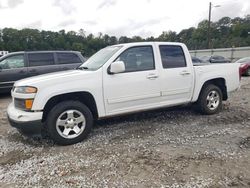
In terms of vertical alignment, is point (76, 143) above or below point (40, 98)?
below

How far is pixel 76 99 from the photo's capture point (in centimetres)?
437

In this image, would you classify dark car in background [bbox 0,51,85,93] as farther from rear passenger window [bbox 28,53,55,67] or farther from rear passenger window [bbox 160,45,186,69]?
rear passenger window [bbox 160,45,186,69]

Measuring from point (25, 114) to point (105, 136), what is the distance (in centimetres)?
149

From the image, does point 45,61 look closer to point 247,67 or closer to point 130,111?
point 130,111

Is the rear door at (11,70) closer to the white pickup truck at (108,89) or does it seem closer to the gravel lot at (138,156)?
the gravel lot at (138,156)

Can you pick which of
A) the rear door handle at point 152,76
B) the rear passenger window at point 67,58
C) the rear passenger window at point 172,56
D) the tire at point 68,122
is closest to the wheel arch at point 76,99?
the tire at point 68,122

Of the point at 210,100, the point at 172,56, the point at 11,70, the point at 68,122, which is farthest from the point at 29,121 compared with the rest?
the point at 11,70

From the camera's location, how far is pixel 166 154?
3.68 metres

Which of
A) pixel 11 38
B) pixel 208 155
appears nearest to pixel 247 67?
pixel 208 155

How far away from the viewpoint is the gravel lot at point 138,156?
301 centimetres

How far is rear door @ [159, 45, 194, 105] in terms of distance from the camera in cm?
499

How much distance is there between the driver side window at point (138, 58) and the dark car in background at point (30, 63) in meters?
5.36

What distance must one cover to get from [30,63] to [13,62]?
22.9 inches

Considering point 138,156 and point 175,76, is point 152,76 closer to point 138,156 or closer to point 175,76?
point 175,76
